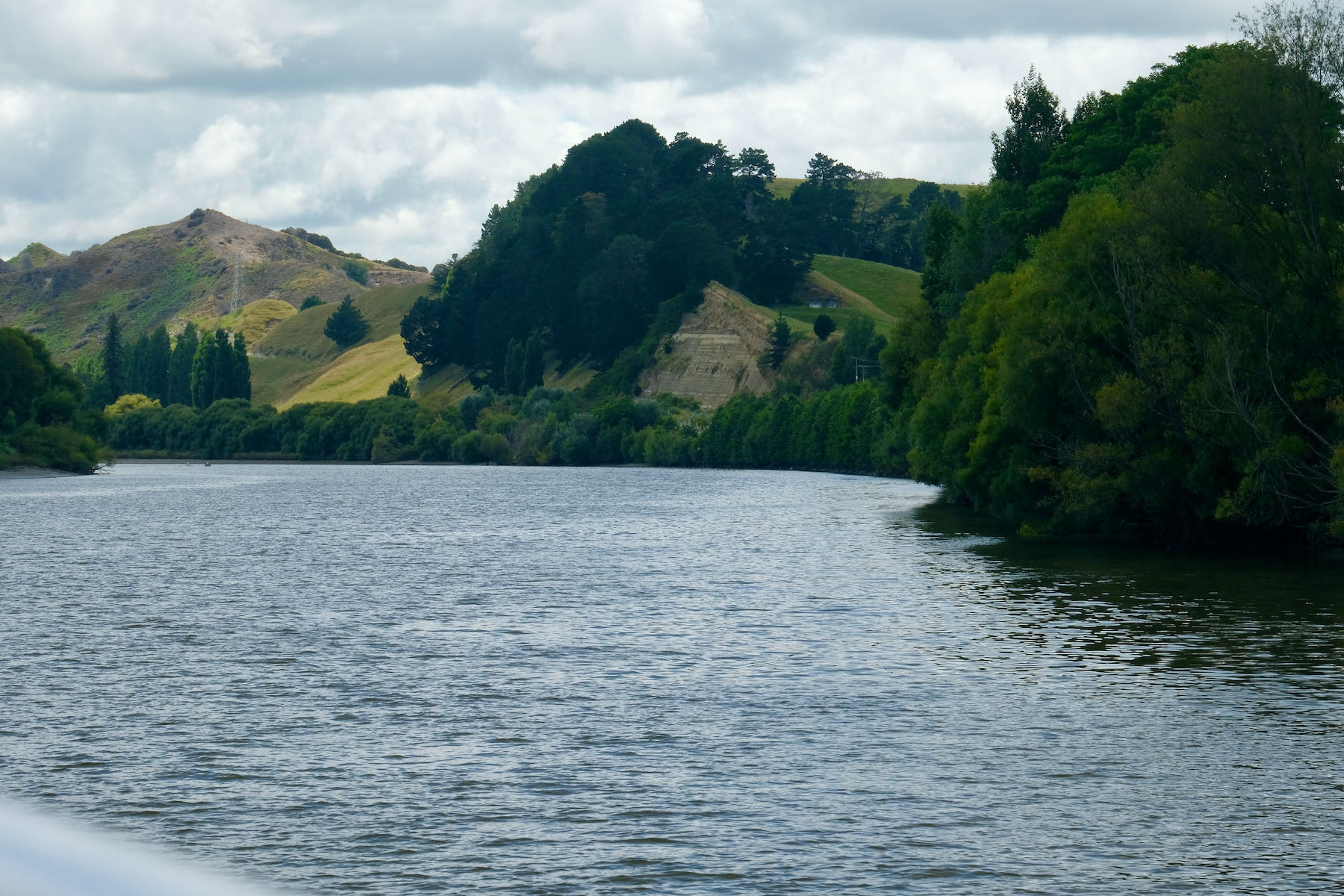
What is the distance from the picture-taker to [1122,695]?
91.6 feet

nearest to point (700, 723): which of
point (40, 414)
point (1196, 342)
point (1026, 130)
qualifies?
point (1196, 342)

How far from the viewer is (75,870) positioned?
2.48m

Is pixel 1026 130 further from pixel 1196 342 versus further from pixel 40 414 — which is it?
pixel 40 414

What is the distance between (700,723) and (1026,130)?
98.4 meters

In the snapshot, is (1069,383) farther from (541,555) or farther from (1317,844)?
(1317,844)

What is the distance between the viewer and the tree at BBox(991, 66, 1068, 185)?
11438 centimetres

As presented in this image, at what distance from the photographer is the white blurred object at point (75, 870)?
246cm

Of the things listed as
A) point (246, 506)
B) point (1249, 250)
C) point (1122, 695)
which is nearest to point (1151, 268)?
point (1249, 250)

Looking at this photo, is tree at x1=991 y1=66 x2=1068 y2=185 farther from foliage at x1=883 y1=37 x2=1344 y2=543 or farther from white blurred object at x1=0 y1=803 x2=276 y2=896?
white blurred object at x1=0 y1=803 x2=276 y2=896

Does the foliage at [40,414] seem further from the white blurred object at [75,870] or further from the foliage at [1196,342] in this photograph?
the white blurred object at [75,870]

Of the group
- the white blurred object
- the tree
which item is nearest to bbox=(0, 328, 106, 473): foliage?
the tree

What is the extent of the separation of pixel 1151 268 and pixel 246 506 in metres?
70.5

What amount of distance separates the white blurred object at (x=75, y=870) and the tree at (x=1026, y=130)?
381ft

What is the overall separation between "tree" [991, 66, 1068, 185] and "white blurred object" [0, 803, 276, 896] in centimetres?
11611
